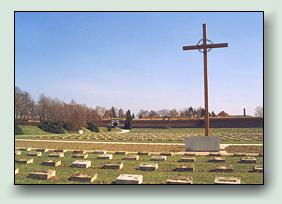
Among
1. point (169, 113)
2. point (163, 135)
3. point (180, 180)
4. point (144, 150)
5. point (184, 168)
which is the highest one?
point (169, 113)


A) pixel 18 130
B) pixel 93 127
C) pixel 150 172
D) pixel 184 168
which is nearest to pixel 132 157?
pixel 150 172

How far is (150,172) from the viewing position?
19.7ft

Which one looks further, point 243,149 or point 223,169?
point 243,149

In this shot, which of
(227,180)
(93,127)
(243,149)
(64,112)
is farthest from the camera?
(243,149)

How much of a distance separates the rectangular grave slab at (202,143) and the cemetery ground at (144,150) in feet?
0.27

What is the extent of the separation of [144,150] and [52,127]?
159 cm

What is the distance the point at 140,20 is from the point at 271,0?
1936mm

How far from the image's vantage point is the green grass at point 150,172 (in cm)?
574

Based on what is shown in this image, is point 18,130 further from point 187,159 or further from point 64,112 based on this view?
point 187,159

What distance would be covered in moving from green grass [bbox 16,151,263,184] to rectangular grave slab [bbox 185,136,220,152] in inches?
6.1

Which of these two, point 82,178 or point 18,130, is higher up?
point 18,130

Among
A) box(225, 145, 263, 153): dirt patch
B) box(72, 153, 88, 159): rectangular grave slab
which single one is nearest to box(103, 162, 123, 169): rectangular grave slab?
box(72, 153, 88, 159): rectangular grave slab

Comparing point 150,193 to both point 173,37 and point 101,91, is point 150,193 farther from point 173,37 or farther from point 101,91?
point 173,37

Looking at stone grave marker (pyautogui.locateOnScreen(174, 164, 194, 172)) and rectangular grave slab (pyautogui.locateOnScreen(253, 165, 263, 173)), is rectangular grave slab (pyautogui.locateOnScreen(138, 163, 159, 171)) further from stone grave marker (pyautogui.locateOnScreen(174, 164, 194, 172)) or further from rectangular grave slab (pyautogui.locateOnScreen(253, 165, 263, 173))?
rectangular grave slab (pyautogui.locateOnScreen(253, 165, 263, 173))
